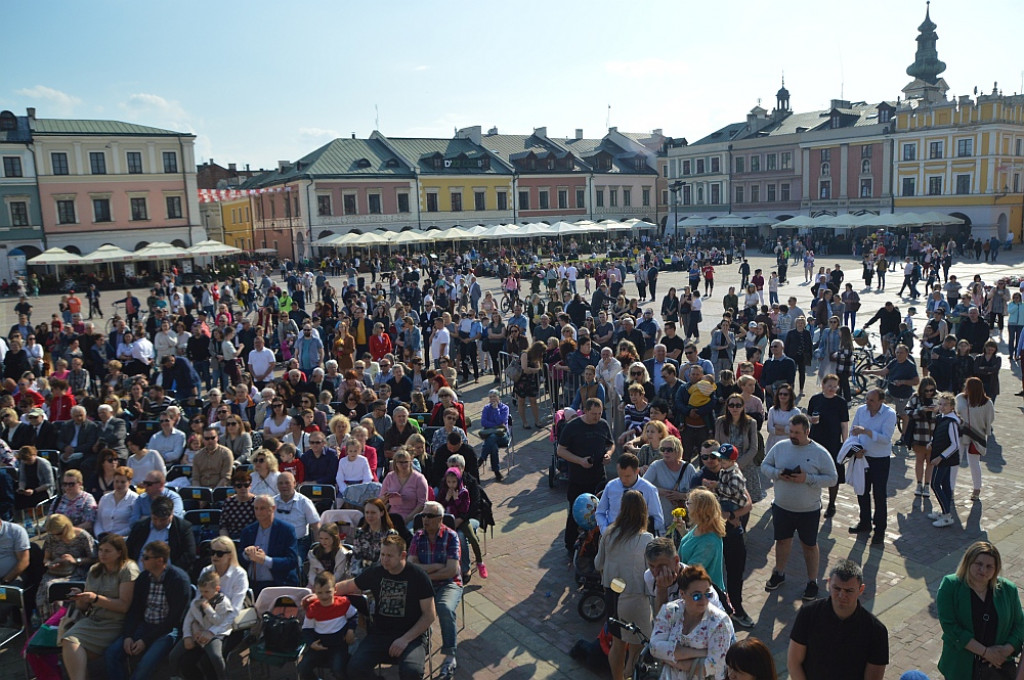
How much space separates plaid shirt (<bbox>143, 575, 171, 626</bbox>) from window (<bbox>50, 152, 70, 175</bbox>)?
48.9 metres

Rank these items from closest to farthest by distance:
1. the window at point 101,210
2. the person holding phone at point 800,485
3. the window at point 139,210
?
the person holding phone at point 800,485
the window at point 101,210
the window at point 139,210

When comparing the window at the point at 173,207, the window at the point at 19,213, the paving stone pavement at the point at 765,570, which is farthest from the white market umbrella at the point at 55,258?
the paving stone pavement at the point at 765,570

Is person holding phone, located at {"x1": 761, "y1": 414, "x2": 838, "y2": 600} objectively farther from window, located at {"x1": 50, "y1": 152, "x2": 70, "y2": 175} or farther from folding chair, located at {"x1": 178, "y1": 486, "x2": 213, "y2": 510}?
window, located at {"x1": 50, "y1": 152, "x2": 70, "y2": 175}

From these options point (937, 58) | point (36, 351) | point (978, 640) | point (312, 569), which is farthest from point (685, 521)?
point (937, 58)

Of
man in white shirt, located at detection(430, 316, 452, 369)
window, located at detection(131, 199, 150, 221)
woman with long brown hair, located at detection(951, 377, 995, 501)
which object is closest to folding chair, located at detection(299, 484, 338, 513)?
man in white shirt, located at detection(430, 316, 452, 369)

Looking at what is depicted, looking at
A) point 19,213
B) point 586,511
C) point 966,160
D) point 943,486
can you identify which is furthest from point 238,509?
point 966,160

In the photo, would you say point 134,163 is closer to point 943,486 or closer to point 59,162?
point 59,162

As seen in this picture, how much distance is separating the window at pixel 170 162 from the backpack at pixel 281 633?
164 ft

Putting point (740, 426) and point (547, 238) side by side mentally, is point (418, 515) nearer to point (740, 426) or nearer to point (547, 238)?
point (740, 426)

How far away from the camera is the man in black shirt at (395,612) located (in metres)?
5.61

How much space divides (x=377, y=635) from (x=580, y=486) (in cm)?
278

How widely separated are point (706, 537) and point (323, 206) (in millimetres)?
51976

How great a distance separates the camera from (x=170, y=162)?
49.8 meters

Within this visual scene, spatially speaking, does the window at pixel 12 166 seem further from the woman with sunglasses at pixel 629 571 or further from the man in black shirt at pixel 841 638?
the man in black shirt at pixel 841 638
